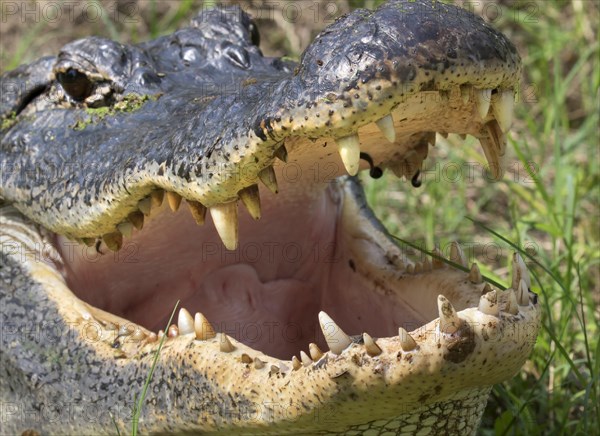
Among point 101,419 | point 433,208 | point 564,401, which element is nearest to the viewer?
point 101,419

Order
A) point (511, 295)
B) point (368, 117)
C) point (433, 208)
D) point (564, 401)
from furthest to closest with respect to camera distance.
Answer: point (433, 208), point (564, 401), point (511, 295), point (368, 117)

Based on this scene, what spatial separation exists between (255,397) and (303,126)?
749 millimetres

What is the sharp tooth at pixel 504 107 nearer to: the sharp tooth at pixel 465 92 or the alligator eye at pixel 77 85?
the sharp tooth at pixel 465 92

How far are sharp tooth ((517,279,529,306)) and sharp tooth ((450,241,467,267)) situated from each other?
1.47 feet

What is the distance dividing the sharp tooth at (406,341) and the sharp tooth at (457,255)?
0.77 metres

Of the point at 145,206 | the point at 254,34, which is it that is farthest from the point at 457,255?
the point at 254,34

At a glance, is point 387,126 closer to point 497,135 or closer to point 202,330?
point 497,135

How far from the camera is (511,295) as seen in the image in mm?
2438

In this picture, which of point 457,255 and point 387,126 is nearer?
point 387,126

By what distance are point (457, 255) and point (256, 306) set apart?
89 cm

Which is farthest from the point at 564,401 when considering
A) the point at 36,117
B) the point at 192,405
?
the point at 36,117

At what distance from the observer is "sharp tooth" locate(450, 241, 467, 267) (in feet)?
9.79

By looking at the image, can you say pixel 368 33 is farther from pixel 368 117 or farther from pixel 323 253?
pixel 323 253

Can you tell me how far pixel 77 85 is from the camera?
3.34 metres
